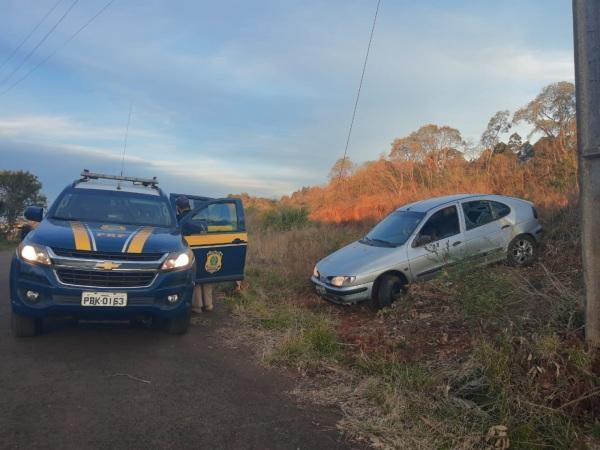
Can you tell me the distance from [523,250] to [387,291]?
2536 millimetres

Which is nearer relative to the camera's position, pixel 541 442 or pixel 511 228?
pixel 541 442

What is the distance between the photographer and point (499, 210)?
26.5 ft

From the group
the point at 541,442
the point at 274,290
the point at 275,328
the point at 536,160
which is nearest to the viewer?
the point at 541,442

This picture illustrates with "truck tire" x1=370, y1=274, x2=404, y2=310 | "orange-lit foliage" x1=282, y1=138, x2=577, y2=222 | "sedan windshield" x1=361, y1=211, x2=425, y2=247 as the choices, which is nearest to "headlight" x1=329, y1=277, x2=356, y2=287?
"truck tire" x1=370, y1=274, x2=404, y2=310

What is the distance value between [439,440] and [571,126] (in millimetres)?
12750

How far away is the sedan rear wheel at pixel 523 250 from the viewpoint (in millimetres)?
7704

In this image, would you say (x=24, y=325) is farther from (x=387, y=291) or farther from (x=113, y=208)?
(x=387, y=291)

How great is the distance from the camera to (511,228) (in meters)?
7.90

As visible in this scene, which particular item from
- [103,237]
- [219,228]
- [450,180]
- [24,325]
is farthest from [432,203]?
[450,180]

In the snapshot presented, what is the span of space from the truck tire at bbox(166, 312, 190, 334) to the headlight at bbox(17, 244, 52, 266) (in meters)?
1.50

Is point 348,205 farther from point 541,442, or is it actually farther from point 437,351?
point 541,442

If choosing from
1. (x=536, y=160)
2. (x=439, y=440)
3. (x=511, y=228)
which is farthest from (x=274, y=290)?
(x=536, y=160)

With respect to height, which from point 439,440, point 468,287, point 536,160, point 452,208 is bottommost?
point 439,440

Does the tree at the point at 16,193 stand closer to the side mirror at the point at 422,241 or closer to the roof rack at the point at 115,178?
the roof rack at the point at 115,178
